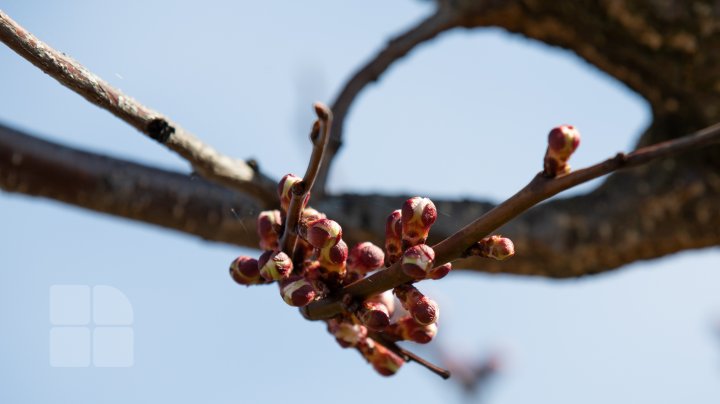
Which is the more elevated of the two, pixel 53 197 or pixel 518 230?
pixel 53 197

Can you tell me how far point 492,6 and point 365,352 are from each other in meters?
1.73

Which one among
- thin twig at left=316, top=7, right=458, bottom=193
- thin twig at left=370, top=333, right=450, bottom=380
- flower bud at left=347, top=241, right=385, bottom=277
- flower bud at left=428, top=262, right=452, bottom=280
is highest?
thin twig at left=316, top=7, right=458, bottom=193

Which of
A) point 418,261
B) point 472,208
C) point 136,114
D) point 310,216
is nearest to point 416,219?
point 418,261

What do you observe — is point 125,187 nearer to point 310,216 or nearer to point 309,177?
point 310,216

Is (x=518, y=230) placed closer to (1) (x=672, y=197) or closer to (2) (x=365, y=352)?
(1) (x=672, y=197)

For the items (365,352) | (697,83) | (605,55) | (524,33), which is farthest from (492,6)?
(365,352)

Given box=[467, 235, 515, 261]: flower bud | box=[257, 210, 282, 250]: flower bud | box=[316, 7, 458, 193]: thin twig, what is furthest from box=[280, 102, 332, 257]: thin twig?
box=[316, 7, 458, 193]: thin twig

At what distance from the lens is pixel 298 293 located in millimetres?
1092

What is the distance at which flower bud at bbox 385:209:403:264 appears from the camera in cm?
114

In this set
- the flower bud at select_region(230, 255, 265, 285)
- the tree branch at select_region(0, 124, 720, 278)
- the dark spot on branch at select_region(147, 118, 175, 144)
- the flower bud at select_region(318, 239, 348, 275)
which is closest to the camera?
the flower bud at select_region(318, 239, 348, 275)

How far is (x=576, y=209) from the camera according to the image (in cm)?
263

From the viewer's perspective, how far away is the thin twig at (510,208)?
0.93 m

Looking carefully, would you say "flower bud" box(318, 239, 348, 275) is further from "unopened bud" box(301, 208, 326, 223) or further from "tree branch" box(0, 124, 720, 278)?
"tree branch" box(0, 124, 720, 278)

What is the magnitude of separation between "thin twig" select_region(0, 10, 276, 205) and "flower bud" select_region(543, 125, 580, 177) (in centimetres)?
68
